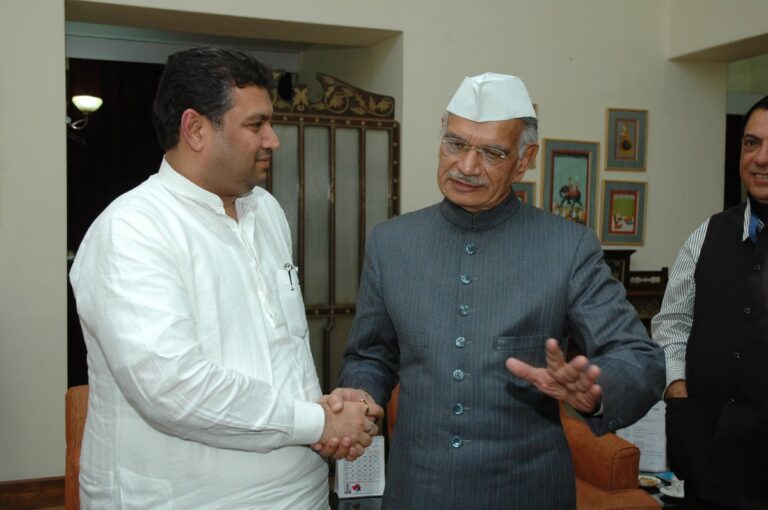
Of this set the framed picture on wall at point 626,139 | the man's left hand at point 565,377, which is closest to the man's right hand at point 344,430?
the man's left hand at point 565,377

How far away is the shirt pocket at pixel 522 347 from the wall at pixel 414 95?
3393 millimetres

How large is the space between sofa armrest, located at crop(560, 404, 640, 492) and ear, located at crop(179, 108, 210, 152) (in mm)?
2163

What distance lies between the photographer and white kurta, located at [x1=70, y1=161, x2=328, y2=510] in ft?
5.39

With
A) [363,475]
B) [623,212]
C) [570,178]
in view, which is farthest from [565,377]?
[623,212]

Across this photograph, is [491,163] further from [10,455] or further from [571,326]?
[10,455]

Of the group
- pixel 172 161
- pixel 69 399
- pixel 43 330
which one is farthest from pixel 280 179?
pixel 172 161

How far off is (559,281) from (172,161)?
0.97m

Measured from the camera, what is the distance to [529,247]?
183 centimetres

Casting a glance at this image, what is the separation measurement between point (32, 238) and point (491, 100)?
3.45m

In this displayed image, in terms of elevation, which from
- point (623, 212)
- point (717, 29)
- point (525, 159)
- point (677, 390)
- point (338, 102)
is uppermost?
point (717, 29)

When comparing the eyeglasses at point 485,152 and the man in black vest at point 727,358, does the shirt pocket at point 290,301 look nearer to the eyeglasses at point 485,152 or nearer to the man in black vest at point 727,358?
the eyeglasses at point 485,152

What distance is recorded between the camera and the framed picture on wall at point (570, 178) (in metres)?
5.38

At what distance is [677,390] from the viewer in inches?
102

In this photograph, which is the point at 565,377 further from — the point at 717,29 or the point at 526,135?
the point at 717,29
